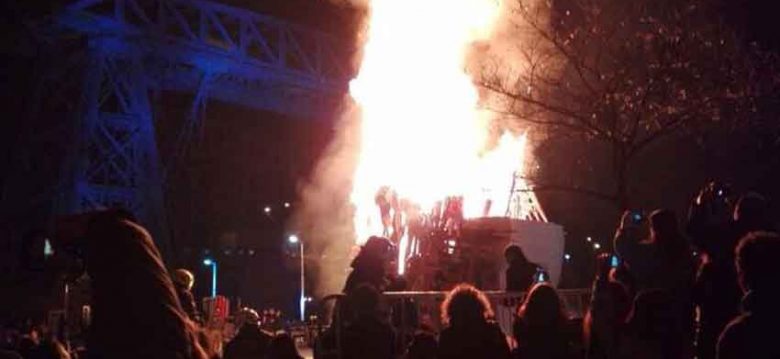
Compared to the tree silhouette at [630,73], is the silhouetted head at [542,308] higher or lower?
lower

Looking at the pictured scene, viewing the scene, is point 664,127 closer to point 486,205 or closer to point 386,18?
point 486,205

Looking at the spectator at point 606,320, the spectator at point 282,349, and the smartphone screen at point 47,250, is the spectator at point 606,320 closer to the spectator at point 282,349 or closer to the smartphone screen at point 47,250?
the spectator at point 282,349

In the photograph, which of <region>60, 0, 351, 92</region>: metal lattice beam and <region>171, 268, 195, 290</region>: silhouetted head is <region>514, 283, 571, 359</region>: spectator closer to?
<region>171, 268, 195, 290</region>: silhouetted head

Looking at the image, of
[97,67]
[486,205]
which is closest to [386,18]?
[486,205]

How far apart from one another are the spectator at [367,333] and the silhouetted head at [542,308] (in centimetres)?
114

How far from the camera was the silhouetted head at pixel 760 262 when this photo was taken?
4.60m

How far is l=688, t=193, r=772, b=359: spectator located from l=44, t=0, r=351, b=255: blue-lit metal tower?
17.9 m

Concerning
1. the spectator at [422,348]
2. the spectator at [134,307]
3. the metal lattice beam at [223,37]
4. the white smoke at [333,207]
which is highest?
the metal lattice beam at [223,37]

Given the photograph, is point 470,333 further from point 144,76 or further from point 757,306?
point 144,76

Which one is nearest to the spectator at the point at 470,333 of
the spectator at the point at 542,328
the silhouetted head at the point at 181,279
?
the spectator at the point at 542,328

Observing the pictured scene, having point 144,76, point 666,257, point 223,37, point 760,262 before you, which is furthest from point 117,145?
point 760,262

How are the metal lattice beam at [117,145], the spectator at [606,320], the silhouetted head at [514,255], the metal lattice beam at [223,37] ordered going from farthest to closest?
the metal lattice beam at [117,145], the metal lattice beam at [223,37], the silhouetted head at [514,255], the spectator at [606,320]

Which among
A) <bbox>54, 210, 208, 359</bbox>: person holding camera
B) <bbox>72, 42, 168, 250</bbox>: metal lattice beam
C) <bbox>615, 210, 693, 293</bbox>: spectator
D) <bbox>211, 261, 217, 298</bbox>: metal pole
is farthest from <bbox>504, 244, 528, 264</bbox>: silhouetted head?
<bbox>211, 261, 217, 298</bbox>: metal pole

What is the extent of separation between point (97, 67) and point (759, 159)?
16150 millimetres
